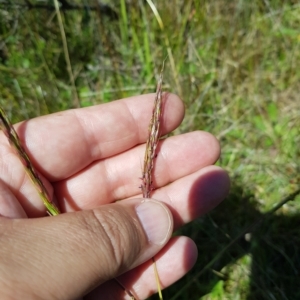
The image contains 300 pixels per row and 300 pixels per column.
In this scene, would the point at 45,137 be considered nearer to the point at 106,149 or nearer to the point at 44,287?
the point at 106,149

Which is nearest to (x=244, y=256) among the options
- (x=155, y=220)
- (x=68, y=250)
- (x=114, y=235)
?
(x=155, y=220)

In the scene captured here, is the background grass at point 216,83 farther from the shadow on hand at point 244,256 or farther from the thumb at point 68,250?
the thumb at point 68,250

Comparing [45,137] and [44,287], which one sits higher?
[45,137]

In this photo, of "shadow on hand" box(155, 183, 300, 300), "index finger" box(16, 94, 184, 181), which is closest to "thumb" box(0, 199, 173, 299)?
"index finger" box(16, 94, 184, 181)

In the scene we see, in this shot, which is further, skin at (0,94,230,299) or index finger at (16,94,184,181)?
index finger at (16,94,184,181)

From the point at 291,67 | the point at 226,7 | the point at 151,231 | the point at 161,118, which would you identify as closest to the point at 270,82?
the point at 291,67

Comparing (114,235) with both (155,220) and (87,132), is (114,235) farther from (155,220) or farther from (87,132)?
(87,132)

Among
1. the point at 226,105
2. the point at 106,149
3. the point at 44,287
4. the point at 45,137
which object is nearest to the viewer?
the point at 44,287

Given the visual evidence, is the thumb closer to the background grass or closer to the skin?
the skin
